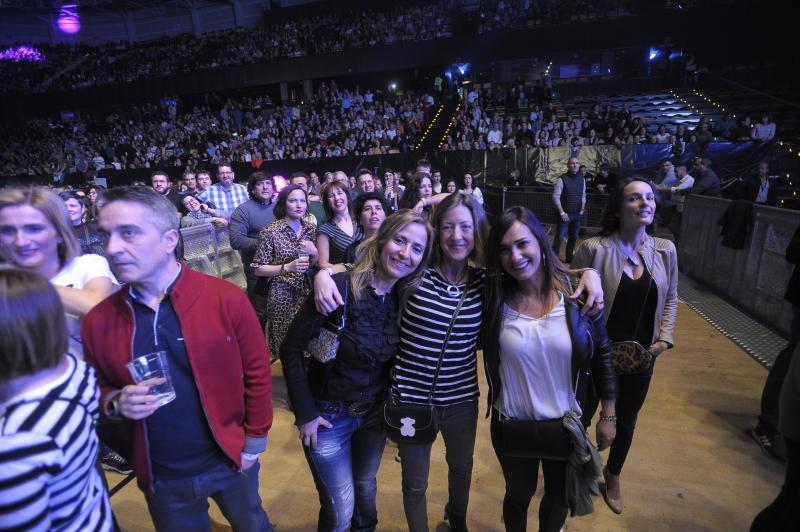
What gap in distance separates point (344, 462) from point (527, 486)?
0.83 meters

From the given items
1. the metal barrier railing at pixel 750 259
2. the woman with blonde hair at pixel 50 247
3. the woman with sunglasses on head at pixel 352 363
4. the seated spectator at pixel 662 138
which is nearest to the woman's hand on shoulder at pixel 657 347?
the woman with sunglasses on head at pixel 352 363

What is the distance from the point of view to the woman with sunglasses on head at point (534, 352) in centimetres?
171

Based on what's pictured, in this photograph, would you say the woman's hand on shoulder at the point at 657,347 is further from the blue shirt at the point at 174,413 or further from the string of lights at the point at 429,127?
the string of lights at the point at 429,127

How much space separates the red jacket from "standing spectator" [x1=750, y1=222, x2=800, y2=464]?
326 cm

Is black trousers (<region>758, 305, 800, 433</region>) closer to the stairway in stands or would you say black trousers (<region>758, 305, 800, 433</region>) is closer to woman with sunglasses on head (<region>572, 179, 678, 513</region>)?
woman with sunglasses on head (<region>572, 179, 678, 513</region>)

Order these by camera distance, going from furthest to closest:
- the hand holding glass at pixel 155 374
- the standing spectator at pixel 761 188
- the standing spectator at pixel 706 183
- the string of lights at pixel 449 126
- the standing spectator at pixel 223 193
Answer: the string of lights at pixel 449 126 → the standing spectator at pixel 706 183 → the standing spectator at pixel 761 188 → the standing spectator at pixel 223 193 → the hand holding glass at pixel 155 374

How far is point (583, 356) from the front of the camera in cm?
171

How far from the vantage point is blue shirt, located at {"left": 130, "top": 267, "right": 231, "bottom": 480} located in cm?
142

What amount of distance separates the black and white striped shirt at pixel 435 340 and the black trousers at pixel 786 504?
3.91ft

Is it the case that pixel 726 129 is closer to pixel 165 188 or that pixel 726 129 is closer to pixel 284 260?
pixel 284 260

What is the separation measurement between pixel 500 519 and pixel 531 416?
105 centimetres

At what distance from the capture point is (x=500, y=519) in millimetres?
2422

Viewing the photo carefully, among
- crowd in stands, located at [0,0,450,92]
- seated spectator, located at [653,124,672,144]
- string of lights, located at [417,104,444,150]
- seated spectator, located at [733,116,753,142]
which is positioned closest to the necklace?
seated spectator, located at [653,124,672,144]

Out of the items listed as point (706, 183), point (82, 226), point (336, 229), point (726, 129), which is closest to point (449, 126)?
point (726, 129)
